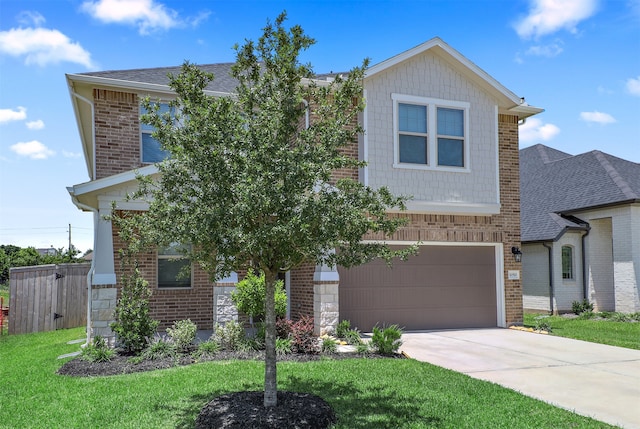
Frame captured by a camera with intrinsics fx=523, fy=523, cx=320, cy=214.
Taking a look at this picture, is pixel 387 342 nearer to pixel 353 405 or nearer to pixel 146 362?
pixel 353 405

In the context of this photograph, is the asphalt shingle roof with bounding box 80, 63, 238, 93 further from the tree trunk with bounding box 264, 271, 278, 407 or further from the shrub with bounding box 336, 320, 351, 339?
the tree trunk with bounding box 264, 271, 278, 407

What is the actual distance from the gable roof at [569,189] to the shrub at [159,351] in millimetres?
13416

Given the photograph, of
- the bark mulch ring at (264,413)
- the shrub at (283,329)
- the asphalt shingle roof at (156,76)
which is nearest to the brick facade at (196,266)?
the asphalt shingle roof at (156,76)

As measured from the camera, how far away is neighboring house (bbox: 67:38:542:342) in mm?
11992

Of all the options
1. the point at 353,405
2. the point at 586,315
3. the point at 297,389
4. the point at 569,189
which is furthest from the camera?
the point at 569,189

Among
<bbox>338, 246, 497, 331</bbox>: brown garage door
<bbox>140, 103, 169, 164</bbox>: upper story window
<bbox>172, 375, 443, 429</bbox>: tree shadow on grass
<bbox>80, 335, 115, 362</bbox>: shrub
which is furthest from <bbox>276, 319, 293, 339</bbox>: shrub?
<bbox>140, 103, 169, 164</bbox>: upper story window

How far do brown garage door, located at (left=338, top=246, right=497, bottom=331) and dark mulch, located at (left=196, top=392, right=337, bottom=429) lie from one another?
6.34 metres

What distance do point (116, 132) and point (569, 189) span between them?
647 inches

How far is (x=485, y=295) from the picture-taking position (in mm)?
13891

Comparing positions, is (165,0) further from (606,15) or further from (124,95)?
(606,15)

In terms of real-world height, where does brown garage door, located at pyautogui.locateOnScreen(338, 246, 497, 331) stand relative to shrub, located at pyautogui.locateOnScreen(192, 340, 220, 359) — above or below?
above

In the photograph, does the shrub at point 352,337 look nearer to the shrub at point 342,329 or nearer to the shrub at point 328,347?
the shrub at point 342,329

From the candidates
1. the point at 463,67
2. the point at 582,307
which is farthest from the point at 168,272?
the point at 582,307

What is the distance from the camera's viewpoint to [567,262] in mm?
18500
